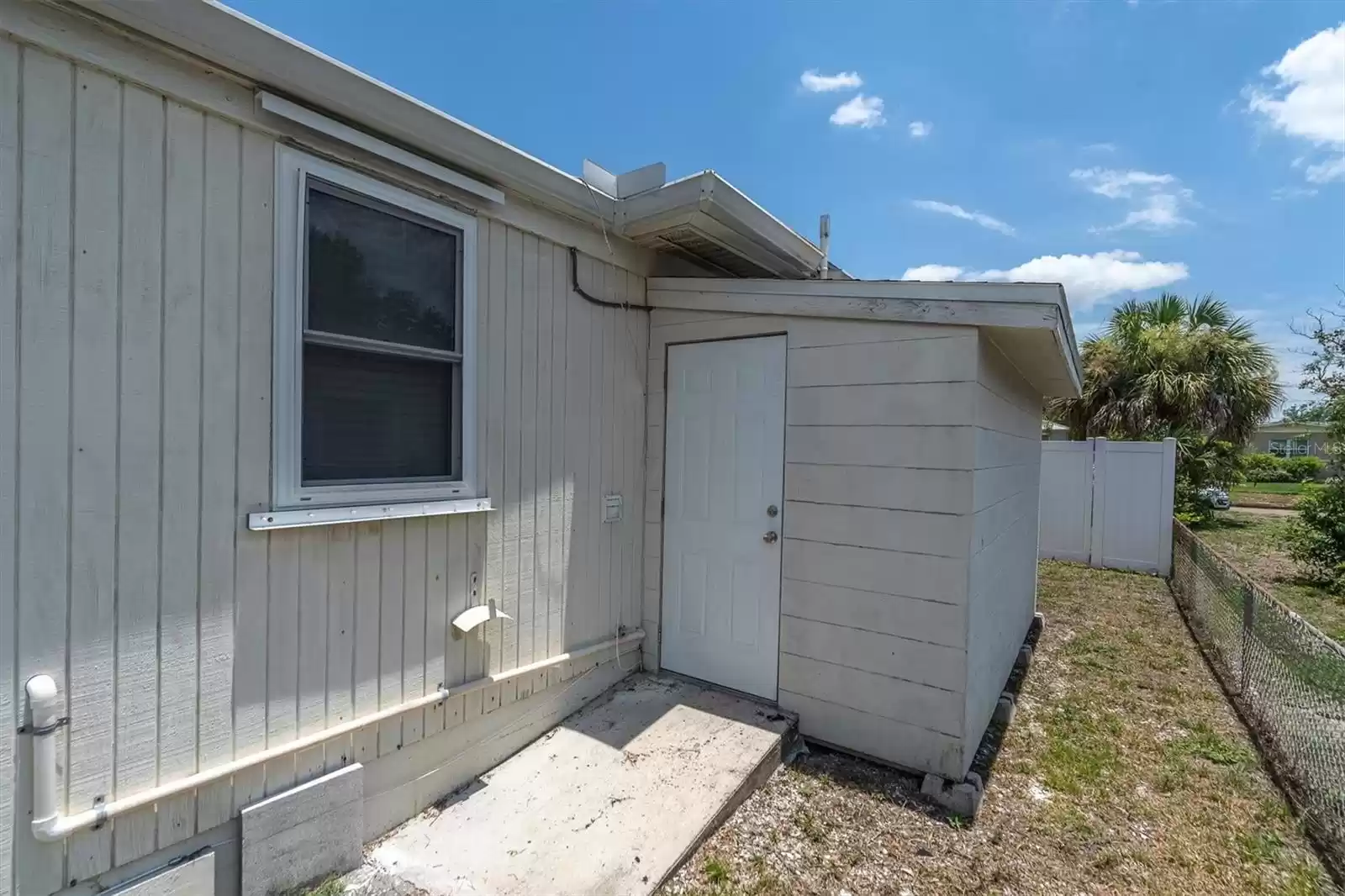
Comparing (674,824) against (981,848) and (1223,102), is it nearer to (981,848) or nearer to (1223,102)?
(981,848)

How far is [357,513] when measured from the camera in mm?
2197

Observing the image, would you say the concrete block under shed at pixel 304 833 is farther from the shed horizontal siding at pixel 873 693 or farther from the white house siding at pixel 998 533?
the white house siding at pixel 998 533

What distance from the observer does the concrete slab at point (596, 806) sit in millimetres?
2150

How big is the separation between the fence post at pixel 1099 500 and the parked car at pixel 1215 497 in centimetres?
593

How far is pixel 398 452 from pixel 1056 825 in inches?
133

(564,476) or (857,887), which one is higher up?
(564,476)

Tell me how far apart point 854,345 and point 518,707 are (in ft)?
8.47

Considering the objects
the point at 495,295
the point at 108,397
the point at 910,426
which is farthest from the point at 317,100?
the point at 910,426

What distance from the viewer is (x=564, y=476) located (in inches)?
124

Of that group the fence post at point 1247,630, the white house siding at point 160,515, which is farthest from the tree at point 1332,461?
the white house siding at point 160,515

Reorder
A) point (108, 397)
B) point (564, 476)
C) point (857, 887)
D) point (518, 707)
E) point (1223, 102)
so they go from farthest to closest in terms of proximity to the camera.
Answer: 1. point (1223, 102)
2. point (564, 476)
3. point (518, 707)
4. point (857, 887)
5. point (108, 397)

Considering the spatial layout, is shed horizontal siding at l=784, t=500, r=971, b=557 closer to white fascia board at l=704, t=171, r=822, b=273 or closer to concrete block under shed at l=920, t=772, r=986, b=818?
concrete block under shed at l=920, t=772, r=986, b=818

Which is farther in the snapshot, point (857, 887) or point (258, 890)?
point (857, 887)

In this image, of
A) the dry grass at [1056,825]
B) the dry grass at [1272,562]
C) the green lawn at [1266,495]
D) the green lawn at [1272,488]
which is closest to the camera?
the dry grass at [1056,825]
